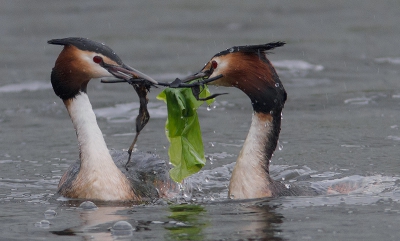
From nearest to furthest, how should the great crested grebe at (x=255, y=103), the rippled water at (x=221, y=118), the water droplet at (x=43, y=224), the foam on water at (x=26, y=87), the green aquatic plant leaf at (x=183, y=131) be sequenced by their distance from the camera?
the water droplet at (x=43, y=224)
the rippled water at (x=221, y=118)
the great crested grebe at (x=255, y=103)
the green aquatic plant leaf at (x=183, y=131)
the foam on water at (x=26, y=87)

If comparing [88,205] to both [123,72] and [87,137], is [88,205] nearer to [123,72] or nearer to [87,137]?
[87,137]

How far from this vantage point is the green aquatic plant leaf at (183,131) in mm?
8594

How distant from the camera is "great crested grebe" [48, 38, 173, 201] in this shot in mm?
8750

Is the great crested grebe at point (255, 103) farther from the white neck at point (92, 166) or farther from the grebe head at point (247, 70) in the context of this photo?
the white neck at point (92, 166)

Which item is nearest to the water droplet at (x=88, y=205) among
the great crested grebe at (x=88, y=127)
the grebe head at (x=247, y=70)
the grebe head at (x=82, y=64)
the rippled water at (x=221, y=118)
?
the rippled water at (x=221, y=118)

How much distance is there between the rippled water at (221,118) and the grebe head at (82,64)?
112cm

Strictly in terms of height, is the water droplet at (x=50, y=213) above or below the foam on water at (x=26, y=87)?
below

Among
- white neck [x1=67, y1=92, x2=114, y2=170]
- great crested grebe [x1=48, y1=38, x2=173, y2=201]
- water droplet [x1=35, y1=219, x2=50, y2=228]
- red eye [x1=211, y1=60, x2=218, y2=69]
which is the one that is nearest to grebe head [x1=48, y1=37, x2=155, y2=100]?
great crested grebe [x1=48, y1=38, x2=173, y2=201]

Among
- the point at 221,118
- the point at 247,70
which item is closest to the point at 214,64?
the point at 247,70

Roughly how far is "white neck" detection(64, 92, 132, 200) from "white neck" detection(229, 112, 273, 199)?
1.05 m

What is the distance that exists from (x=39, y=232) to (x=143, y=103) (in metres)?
1.76

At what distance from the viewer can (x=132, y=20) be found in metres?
20.2

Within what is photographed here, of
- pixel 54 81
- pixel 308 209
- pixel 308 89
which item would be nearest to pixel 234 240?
pixel 308 209

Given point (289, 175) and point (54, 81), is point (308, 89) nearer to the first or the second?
point (289, 175)
